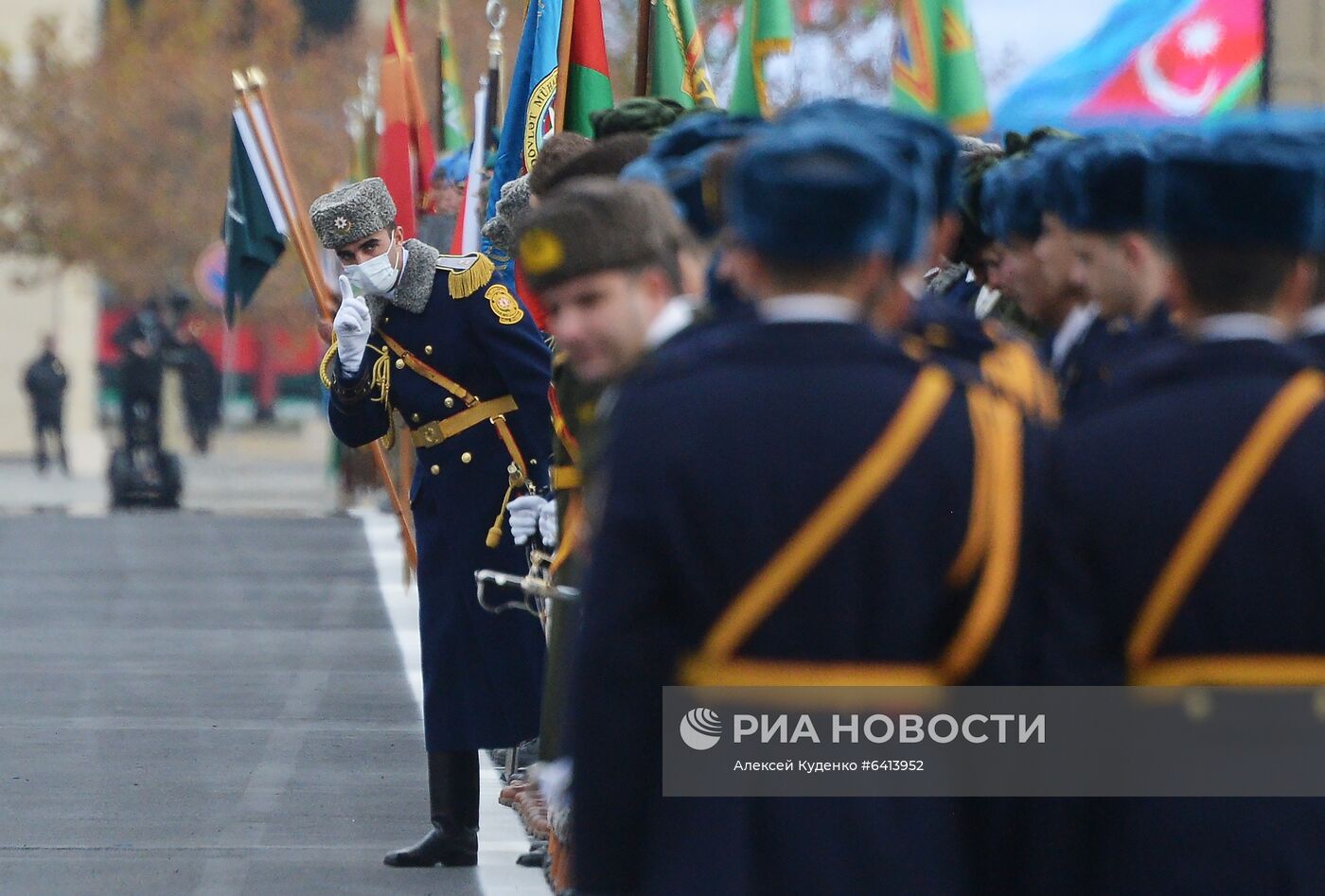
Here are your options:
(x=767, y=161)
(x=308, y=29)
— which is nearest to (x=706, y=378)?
(x=767, y=161)

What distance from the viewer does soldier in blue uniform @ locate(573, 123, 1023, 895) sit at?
3.30 m

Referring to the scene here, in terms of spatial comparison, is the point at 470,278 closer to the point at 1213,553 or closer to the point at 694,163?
the point at 694,163

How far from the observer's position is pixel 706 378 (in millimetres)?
3326

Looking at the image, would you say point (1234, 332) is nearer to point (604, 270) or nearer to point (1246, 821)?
point (1246, 821)

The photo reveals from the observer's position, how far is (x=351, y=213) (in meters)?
7.55

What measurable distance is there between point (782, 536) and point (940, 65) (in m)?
5.71

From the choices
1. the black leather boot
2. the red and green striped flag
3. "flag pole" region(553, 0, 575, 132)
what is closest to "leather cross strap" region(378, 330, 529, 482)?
the black leather boot

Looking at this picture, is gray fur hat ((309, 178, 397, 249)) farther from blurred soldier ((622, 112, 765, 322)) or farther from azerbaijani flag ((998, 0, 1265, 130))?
azerbaijani flag ((998, 0, 1265, 130))

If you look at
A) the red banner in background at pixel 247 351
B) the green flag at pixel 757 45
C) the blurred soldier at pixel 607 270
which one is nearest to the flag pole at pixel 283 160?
the green flag at pixel 757 45

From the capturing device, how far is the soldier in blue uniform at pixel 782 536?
3.30 metres

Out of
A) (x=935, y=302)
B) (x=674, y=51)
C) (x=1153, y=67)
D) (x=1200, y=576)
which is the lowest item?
(x=1200, y=576)

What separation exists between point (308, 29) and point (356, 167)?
30.1 metres

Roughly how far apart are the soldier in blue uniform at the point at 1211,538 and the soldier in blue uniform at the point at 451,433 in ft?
13.8

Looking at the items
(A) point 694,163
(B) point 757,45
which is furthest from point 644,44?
(A) point 694,163
